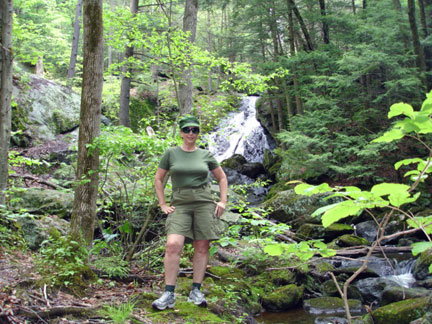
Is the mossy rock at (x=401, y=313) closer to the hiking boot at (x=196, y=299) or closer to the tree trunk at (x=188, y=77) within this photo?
the hiking boot at (x=196, y=299)

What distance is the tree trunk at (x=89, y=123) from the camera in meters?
4.52

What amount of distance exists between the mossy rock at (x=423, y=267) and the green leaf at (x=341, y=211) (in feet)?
23.7

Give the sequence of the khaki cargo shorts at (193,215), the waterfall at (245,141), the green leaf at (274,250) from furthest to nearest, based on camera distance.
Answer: the waterfall at (245,141)
the khaki cargo shorts at (193,215)
the green leaf at (274,250)

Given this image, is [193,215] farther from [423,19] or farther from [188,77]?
[423,19]

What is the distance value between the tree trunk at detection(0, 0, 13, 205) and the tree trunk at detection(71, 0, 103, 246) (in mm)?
1410

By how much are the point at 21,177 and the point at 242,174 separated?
11.7m

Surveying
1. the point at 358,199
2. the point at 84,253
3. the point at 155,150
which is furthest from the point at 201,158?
the point at 358,199

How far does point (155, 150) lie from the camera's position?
14.9ft

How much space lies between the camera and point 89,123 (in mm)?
4562

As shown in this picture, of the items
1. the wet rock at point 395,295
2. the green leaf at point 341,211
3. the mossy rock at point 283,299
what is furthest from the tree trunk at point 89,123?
the wet rock at point 395,295

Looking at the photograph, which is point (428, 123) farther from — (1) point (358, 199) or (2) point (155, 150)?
(2) point (155, 150)

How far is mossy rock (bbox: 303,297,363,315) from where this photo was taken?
5.97 meters

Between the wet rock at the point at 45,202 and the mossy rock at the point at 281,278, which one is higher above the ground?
the wet rock at the point at 45,202

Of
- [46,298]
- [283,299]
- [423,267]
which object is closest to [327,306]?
[283,299]
